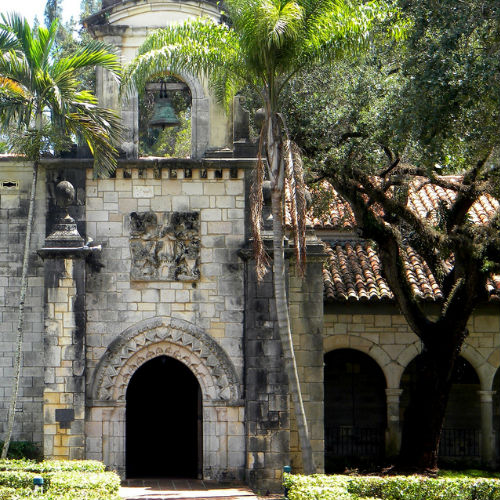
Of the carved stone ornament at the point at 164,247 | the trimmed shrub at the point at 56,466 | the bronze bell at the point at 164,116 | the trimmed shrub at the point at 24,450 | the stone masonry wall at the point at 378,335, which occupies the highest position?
the bronze bell at the point at 164,116

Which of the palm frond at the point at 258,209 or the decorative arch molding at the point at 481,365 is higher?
the palm frond at the point at 258,209

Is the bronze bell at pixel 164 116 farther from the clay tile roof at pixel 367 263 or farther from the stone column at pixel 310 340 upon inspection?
the clay tile roof at pixel 367 263

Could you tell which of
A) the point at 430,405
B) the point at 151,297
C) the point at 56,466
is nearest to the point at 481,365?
the point at 430,405

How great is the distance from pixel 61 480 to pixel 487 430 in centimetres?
1277

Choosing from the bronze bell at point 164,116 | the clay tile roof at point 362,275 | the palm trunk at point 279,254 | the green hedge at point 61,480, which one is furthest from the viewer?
the clay tile roof at point 362,275

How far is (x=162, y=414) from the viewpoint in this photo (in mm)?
26484

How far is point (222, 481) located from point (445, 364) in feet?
18.5

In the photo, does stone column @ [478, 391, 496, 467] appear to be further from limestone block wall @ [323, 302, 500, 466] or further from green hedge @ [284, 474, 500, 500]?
green hedge @ [284, 474, 500, 500]

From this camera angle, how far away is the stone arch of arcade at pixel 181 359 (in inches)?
811

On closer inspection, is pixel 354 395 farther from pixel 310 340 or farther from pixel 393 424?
pixel 310 340

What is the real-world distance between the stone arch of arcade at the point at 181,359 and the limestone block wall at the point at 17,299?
1.28 metres

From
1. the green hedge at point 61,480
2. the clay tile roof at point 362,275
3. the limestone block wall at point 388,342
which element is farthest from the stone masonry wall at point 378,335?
the green hedge at point 61,480

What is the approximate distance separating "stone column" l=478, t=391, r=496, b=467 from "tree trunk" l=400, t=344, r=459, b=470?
2793 mm

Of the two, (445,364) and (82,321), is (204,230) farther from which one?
(445,364)
